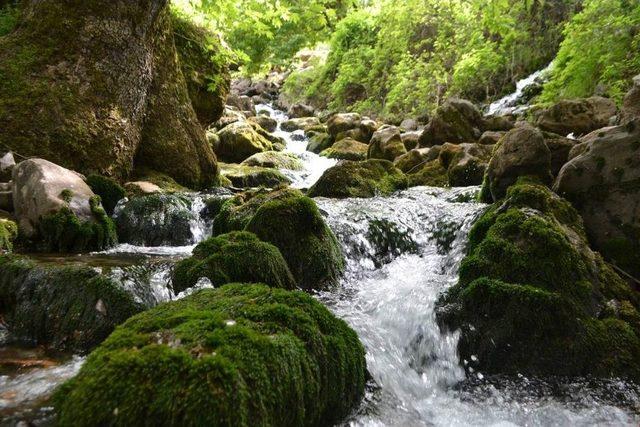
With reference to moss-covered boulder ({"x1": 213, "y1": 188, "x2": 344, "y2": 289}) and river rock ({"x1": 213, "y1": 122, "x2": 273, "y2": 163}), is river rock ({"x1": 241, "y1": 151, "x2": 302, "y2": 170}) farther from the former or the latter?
moss-covered boulder ({"x1": 213, "y1": 188, "x2": 344, "y2": 289})

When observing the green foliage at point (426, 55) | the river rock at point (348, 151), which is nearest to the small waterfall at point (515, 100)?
the green foliage at point (426, 55)

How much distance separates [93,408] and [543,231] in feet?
12.4

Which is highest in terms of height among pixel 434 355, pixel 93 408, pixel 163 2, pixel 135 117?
pixel 163 2

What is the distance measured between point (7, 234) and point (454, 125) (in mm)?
11526

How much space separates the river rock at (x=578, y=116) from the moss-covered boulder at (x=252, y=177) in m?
6.88

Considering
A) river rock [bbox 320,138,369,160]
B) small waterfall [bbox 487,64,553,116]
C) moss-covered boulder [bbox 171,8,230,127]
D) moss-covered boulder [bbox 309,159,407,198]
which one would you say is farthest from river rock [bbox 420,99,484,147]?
moss-covered boulder [bbox 171,8,230,127]

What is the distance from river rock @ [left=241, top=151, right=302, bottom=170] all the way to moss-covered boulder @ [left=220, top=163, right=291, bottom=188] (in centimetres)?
118

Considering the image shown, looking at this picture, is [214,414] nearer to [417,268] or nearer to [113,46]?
[417,268]

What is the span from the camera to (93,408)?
1501 mm

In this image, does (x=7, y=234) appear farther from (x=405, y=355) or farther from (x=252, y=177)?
(x=252, y=177)

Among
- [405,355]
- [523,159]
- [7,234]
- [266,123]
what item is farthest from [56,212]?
[266,123]

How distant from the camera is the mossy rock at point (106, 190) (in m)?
6.29

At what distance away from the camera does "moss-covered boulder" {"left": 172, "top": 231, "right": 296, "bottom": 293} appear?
145 inches

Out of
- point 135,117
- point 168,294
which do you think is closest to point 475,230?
point 168,294
